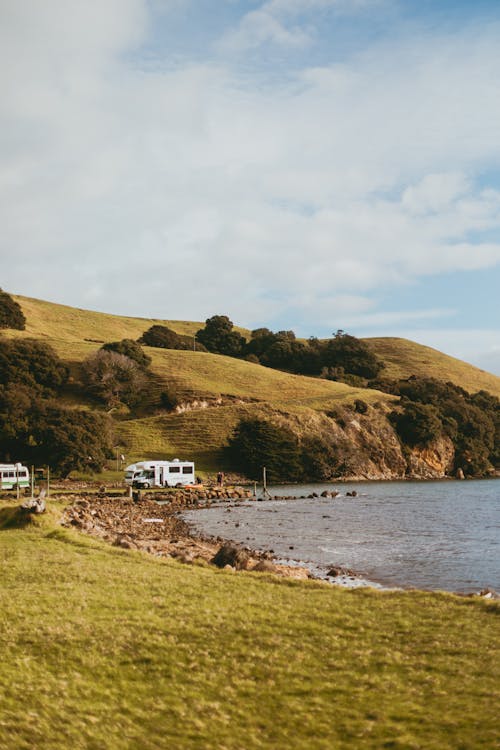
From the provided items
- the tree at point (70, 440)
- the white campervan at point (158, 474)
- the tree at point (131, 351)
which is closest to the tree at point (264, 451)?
the white campervan at point (158, 474)

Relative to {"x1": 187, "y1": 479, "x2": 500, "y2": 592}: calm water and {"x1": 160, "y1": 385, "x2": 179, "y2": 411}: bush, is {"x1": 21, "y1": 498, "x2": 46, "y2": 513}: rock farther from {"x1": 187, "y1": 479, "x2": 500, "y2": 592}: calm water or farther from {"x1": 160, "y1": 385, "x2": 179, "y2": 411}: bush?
{"x1": 160, "y1": 385, "x2": 179, "y2": 411}: bush

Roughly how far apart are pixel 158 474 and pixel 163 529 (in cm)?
3847

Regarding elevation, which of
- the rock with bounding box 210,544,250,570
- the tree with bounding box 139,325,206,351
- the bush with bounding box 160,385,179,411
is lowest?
the rock with bounding box 210,544,250,570

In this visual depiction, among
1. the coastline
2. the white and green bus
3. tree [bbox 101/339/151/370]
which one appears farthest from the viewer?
tree [bbox 101/339/151/370]

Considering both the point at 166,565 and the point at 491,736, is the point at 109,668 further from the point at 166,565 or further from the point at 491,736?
the point at 166,565

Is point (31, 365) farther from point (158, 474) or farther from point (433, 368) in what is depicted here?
point (433, 368)

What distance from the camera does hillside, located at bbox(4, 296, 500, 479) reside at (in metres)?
104

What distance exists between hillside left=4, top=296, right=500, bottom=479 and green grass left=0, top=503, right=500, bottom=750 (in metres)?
82.9

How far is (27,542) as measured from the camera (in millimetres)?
22719

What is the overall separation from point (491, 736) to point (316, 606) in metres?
6.82

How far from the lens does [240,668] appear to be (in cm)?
949

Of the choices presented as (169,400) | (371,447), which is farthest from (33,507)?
(371,447)

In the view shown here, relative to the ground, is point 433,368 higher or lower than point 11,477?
higher

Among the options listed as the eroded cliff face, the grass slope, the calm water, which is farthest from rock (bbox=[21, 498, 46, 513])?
the grass slope
